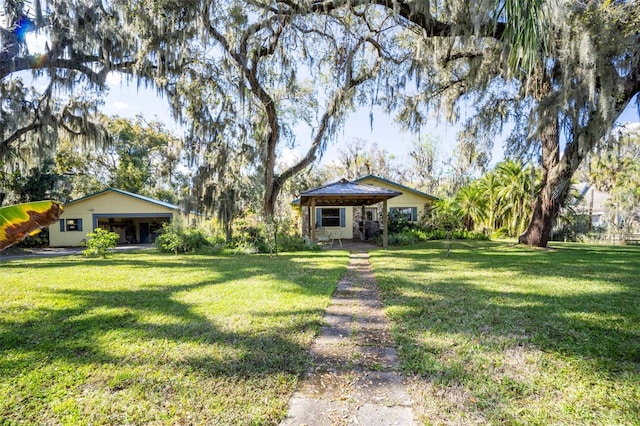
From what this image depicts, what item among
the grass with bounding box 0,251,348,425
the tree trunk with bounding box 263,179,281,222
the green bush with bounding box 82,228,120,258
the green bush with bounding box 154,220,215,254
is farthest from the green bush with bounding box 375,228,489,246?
the green bush with bounding box 82,228,120,258

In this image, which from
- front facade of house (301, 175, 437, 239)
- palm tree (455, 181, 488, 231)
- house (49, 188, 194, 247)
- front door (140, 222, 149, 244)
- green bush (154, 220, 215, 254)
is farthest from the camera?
front door (140, 222, 149, 244)

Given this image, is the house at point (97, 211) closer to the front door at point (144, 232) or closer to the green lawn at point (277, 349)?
the front door at point (144, 232)

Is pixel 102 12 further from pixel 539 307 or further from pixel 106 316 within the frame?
pixel 539 307

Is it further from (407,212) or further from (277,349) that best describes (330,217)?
(277,349)

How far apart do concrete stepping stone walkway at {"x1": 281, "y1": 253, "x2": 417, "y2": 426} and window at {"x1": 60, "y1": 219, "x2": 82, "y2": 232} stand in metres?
21.7

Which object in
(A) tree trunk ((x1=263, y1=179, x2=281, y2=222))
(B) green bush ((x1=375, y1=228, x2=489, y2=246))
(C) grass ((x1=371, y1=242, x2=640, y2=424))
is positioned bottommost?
(C) grass ((x1=371, y1=242, x2=640, y2=424))

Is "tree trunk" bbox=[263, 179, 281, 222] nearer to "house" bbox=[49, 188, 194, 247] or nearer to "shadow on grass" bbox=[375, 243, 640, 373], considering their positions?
"shadow on grass" bbox=[375, 243, 640, 373]

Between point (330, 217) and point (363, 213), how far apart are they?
1900 mm

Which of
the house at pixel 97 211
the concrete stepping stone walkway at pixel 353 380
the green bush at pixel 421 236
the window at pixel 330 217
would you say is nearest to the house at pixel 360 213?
the window at pixel 330 217

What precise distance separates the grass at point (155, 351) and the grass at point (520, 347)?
1.08 metres

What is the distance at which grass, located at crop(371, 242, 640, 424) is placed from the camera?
6.44ft

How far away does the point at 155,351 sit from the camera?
2826 millimetres

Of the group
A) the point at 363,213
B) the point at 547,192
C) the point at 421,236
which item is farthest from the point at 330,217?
the point at 547,192

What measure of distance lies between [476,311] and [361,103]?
33.9ft
